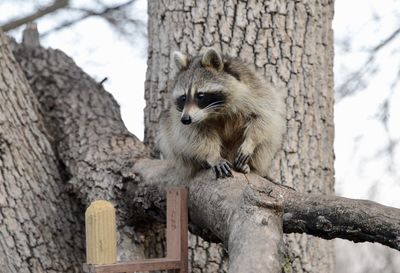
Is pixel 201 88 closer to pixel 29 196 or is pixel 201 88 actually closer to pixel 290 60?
pixel 290 60

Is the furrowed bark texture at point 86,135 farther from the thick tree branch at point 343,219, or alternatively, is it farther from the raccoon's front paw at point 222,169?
the thick tree branch at point 343,219

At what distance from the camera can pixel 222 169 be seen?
3.01 m

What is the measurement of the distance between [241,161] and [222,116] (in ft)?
0.88

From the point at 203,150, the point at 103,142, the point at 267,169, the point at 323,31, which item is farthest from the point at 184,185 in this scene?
the point at 323,31

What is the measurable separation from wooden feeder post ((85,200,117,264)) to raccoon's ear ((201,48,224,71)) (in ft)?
3.18

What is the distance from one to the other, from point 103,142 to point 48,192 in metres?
0.35

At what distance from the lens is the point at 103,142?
3924 mm

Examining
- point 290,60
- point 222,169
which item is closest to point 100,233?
point 222,169

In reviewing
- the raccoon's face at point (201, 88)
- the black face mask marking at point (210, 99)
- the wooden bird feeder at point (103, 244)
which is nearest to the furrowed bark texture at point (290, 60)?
the raccoon's face at point (201, 88)

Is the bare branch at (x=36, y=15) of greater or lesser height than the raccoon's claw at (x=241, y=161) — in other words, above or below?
above

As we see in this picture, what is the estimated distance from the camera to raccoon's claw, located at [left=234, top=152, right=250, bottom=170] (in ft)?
10.4

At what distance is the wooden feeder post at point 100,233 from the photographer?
104 inches

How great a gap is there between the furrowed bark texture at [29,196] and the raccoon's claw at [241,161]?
101 cm

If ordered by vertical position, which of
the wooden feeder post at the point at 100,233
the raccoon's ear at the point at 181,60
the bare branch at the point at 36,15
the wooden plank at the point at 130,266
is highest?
the bare branch at the point at 36,15
